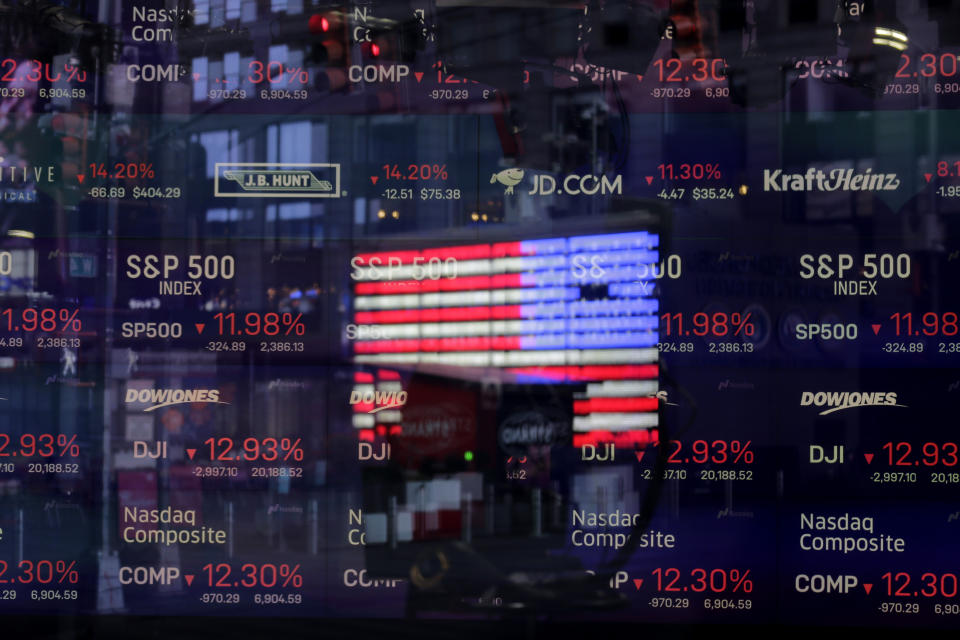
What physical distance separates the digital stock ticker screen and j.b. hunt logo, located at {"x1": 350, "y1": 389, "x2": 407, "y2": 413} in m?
0.02

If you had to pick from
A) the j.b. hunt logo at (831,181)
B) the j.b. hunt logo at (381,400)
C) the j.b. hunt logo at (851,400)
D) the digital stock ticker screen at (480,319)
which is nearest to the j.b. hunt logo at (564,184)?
the digital stock ticker screen at (480,319)

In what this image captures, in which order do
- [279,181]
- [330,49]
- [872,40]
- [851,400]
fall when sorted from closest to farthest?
1. [851,400]
2. [872,40]
3. [279,181]
4. [330,49]

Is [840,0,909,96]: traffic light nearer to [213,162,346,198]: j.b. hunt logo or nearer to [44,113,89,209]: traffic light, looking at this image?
[213,162,346,198]: j.b. hunt logo

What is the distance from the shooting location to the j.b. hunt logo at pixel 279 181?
6371mm

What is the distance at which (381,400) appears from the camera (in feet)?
20.7

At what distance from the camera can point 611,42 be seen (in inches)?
252

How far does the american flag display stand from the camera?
6.21 m

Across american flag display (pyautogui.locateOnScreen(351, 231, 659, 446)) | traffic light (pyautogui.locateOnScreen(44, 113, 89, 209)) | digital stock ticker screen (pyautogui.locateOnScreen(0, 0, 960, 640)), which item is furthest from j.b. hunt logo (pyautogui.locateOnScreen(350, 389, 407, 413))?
traffic light (pyautogui.locateOnScreen(44, 113, 89, 209))

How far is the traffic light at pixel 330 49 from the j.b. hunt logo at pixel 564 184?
144 cm

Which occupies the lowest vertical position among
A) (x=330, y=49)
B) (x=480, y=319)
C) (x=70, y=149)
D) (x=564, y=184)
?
(x=480, y=319)

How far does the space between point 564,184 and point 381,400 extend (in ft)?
7.00

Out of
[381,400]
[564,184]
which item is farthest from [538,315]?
[381,400]

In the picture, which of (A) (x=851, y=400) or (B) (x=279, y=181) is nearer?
(A) (x=851, y=400)

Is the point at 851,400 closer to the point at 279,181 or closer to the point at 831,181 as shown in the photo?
the point at 831,181
